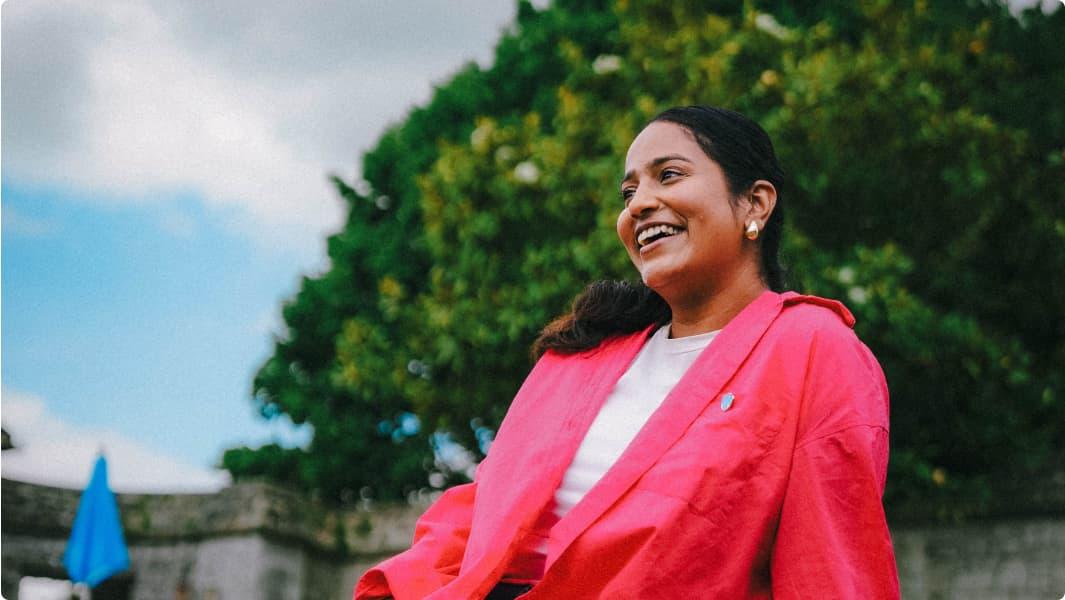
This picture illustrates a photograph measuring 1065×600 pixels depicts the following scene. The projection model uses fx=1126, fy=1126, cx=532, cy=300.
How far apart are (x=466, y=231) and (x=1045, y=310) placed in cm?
491

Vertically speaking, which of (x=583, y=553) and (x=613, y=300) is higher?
(x=613, y=300)

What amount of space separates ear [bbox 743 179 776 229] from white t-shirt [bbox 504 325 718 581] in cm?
27

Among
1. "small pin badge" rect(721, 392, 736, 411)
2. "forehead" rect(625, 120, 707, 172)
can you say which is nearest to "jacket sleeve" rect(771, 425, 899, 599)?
"small pin badge" rect(721, 392, 736, 411)

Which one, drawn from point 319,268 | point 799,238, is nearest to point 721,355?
point 799,238

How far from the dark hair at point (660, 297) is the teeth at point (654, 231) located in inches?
6.1

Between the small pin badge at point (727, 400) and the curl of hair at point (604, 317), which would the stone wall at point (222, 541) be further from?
the small pin badge at point (727, 400)

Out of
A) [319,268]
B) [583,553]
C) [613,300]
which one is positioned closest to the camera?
[583,553]

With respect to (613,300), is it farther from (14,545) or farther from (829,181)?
(14,545)

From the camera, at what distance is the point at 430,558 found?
95.7 inches

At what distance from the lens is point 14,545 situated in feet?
36.9

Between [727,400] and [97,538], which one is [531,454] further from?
[97,538]

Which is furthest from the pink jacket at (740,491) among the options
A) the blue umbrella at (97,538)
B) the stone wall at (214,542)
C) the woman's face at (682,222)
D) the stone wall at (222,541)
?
the stone wall at (214,542)

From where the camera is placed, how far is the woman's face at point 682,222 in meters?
2.40

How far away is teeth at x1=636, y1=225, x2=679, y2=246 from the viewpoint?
2.42 meters
